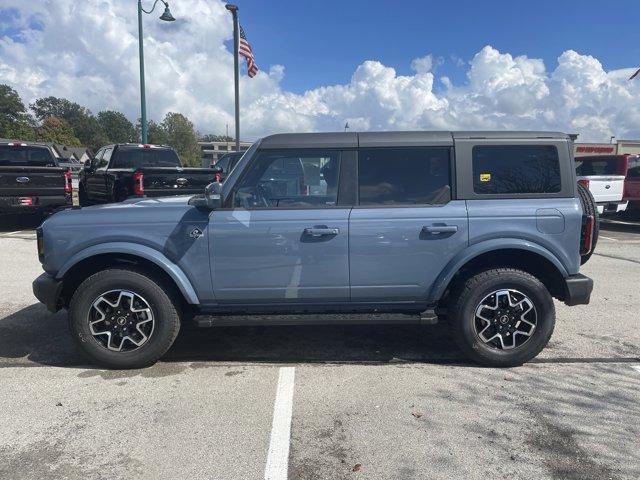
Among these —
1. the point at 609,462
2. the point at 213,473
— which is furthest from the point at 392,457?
the point at 609,462

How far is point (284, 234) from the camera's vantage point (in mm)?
3982

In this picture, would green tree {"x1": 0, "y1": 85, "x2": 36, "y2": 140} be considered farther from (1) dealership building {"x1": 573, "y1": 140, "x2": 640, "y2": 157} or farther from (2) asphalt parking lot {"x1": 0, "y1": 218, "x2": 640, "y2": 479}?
(2) asphalt parking lot {"x1": 0, "y1": 218, "x2": 640, "y2": 479}

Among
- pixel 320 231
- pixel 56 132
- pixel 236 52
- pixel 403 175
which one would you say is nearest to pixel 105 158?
pixel 236 52

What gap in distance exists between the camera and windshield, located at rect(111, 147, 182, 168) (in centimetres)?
1259

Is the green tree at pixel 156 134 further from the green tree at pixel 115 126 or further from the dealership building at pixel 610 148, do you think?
the dealership building at pixel 610 148

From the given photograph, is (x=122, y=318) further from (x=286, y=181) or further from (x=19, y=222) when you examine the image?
(x=19, y=222)

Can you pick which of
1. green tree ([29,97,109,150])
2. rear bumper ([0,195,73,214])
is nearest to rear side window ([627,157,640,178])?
rear bumper ([0,195,73,214])

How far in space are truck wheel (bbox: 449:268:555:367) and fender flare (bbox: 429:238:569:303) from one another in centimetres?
19

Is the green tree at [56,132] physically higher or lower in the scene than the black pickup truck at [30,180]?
higher

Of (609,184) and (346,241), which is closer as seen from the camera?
(346,241)

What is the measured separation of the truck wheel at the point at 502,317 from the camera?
13.3 ft

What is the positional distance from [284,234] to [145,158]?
33.0 ft

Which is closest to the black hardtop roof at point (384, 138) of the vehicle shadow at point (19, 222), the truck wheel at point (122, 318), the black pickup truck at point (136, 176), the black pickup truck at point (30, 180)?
the truck wheel at point (122, 318)

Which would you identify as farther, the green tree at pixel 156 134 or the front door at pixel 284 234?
the green tree at pixel 156 134
